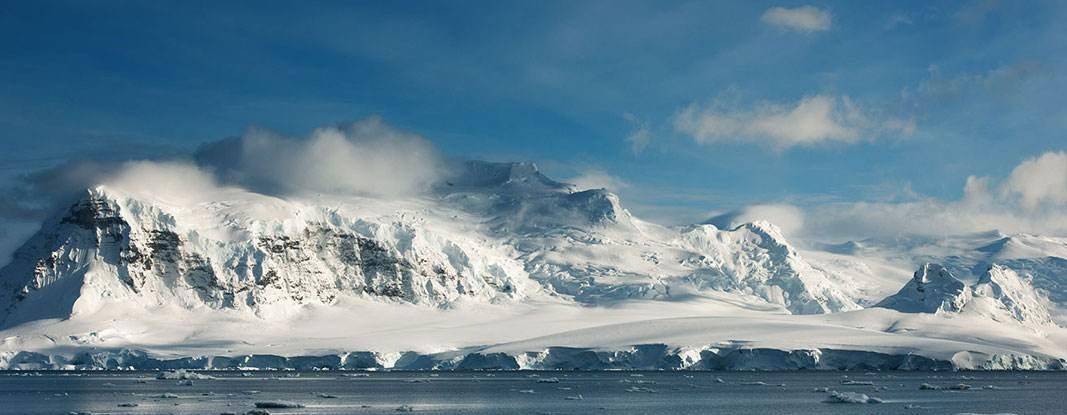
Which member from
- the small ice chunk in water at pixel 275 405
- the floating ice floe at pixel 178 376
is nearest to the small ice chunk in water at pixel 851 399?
the small ice chunk in water at pixel 275 405

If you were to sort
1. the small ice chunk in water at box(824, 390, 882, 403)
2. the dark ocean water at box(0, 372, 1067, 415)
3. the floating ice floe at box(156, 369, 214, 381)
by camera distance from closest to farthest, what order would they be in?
1. the dark ocean water at box(0, 372, 1067, 415)
2. the small ice chunk in water at box(824, 390, 882, 403)
3. the floating ice floe at box(156, 369, 214, 381)

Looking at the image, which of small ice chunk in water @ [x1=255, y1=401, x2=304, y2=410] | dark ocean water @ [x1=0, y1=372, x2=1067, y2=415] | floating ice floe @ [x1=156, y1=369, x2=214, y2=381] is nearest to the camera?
small ice chunk in water @ [x1=255, y1=401, x2=304, y2=410]

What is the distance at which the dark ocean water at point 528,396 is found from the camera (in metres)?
80.4

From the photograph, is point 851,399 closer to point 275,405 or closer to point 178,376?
point 275,405

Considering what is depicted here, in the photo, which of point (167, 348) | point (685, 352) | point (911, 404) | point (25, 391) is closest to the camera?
point (911, 404)

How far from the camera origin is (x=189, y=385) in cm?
11688

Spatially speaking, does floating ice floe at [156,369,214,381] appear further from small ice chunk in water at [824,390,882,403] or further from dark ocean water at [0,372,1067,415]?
small ice chunk in water at [824,390,882,403]

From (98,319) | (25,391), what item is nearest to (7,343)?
(98,319)

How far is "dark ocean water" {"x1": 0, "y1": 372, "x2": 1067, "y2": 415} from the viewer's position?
80375 mm

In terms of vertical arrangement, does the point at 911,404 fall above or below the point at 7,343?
below

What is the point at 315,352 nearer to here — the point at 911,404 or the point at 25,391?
the point at 25,391

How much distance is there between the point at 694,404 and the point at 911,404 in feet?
51.3

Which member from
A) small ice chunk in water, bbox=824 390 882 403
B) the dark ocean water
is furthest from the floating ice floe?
small ice chunk in water, bbox=824 390 882 403

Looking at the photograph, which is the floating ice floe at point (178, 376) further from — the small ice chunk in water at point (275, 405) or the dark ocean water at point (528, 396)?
the small ice chunk in water at point (275, 405)
